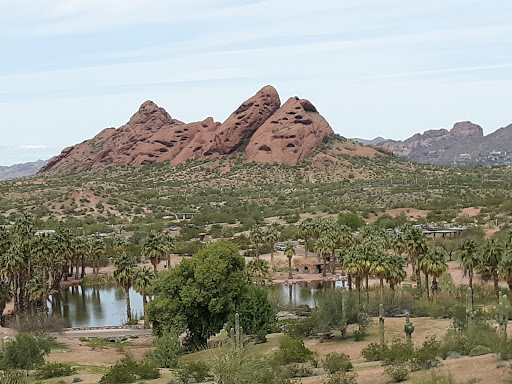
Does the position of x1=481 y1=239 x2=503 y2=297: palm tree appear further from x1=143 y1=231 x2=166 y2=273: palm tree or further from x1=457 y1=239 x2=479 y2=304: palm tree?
x1=143 y1=231 x2=166 y2=273: palm tree

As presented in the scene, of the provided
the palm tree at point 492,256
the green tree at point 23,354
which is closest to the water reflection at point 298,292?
the palm tree at point 492,256

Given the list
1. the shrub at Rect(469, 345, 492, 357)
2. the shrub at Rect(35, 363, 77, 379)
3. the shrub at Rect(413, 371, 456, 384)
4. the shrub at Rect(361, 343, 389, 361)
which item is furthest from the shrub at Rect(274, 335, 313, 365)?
the shrub at Rect(35, 363, 77, 379)

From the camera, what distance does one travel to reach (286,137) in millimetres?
166000

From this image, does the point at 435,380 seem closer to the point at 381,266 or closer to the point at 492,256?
the point at 381,266

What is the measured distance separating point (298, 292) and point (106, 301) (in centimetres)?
1679

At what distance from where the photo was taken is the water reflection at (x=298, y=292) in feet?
176

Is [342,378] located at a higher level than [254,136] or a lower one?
lower

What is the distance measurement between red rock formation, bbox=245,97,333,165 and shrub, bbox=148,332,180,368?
130063 mm

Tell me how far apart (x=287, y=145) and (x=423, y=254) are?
121 m

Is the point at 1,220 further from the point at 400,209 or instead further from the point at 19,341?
the point at 19,341

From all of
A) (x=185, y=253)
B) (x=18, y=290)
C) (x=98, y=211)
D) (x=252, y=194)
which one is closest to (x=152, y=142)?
(x=252, y=194)

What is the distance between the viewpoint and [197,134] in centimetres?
18712

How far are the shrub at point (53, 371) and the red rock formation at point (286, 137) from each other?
441 ft

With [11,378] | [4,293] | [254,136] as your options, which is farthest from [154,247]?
[254,136]
